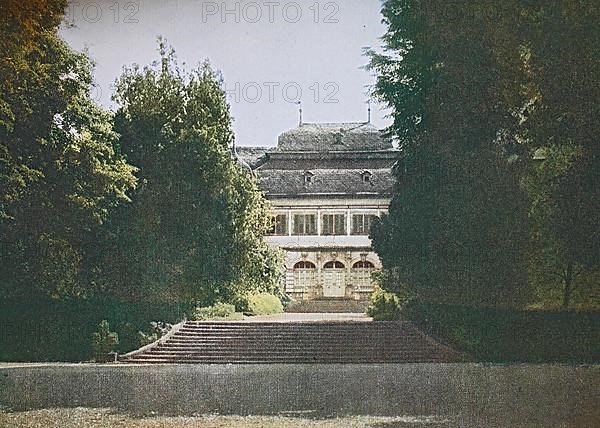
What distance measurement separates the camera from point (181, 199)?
A: 19.2ft

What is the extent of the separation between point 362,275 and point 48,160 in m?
2.13

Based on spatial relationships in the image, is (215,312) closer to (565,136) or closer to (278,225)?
(278,225)

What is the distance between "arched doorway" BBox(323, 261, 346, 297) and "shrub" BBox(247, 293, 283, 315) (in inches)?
Result: 12.2

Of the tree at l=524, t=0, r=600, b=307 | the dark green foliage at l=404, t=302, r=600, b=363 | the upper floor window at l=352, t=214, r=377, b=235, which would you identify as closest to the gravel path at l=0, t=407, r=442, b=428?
the dark green foliage at l=404, t=302, r=600, b=363

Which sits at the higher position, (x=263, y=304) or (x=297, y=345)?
(x=263, y=304)

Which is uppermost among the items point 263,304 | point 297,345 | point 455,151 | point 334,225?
point 455,151

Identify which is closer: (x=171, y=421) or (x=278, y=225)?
(x=171, y=421)

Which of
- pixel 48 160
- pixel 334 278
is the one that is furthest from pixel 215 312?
pixel 48 160

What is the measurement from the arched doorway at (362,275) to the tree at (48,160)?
1.52 m

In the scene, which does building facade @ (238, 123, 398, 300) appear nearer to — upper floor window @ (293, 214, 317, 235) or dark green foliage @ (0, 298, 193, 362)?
upper floor window @ (293, 214, 317, 235)

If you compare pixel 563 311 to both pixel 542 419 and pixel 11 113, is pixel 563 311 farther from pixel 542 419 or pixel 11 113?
pixel 11 113

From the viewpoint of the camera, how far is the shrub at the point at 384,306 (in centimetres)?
558

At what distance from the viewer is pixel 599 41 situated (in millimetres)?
5590

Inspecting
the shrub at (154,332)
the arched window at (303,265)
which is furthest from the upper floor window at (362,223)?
the shrub at (154,332)
